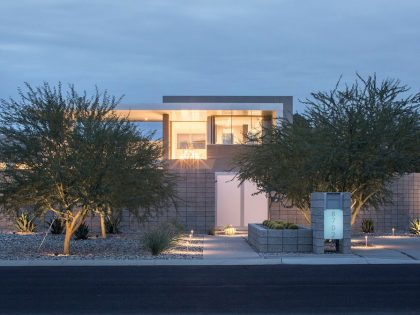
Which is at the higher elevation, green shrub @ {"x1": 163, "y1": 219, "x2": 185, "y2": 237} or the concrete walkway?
green shrub @ {"x1": 163, "y1": 219, "x2": 185, "y2": 237}

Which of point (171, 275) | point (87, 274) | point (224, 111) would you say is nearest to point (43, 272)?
point (87, 274)

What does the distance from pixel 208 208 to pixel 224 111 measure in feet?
19.7

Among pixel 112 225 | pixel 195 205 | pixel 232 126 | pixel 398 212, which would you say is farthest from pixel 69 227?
pixel 232 126

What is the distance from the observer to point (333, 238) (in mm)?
23422

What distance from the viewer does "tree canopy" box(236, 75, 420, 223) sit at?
2516 centimetres

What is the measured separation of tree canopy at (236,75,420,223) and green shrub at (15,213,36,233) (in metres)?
10.4

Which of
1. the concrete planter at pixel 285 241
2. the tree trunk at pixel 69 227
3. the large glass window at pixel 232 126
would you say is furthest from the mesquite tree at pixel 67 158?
the large glass window at pixel 232 126

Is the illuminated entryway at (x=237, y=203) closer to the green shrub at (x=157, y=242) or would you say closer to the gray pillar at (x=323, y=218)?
the green shrub at (x=157, y=242)

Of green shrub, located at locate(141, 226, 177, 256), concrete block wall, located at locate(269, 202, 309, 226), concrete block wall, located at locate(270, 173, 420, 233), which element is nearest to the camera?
green shrub, located at locate(141, 226, 177, 256)

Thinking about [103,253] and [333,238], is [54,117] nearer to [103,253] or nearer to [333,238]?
[103,253]

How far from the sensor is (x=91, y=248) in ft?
85.3

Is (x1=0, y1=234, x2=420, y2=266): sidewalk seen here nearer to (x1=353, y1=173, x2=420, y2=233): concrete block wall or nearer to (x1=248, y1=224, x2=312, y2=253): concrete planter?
(x1=248, y1=224, x2=312, y2=253): concrete planter

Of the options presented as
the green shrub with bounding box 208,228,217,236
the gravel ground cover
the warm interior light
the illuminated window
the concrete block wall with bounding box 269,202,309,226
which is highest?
the illuminated window

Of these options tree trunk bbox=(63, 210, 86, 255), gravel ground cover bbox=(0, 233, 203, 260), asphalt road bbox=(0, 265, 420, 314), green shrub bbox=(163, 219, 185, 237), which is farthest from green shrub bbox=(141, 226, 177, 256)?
asphalt road bbox=(0, 265, 420, 314)
